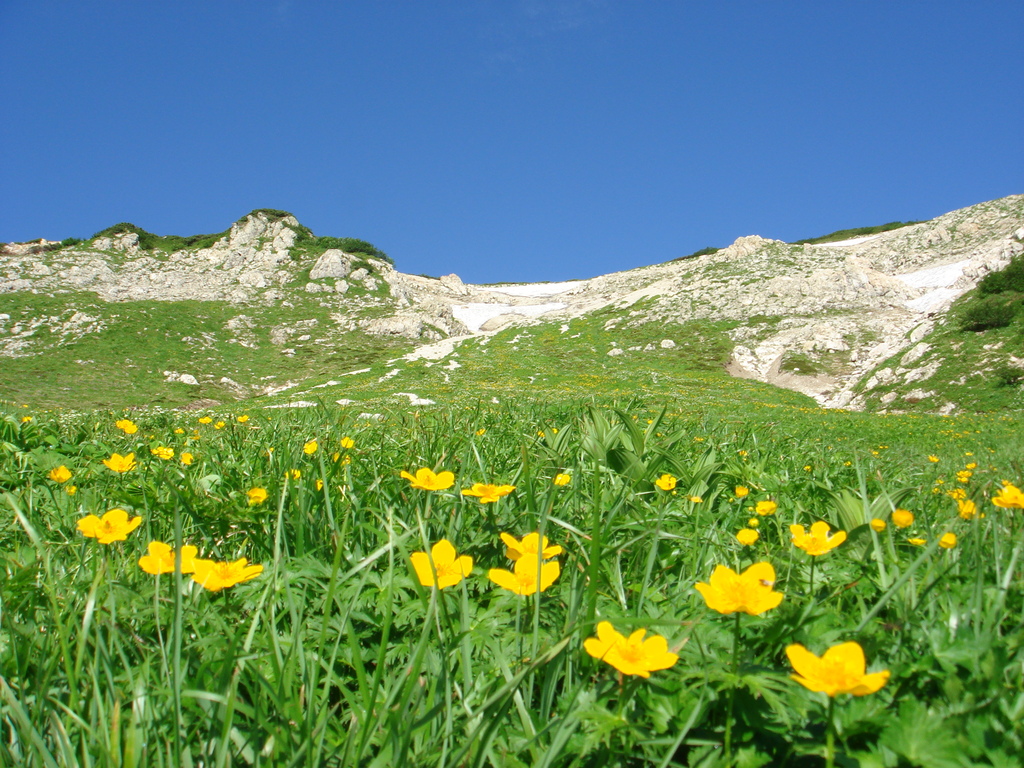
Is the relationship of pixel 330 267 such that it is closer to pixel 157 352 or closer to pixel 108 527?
pixel 157 352

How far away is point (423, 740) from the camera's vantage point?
116 cm

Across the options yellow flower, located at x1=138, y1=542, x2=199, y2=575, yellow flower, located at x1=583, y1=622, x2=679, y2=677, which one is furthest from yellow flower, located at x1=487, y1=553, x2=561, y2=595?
yellow flower, located at x1=138, y1=542, x2=199, y2=575

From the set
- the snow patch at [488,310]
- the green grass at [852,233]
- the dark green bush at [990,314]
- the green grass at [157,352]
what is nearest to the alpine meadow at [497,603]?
the dark green bush at [990,314]

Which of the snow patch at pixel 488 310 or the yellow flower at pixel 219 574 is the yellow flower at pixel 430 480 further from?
the snow patch at pixel 488 310

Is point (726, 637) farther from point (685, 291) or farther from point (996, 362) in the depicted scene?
point (685, 291)

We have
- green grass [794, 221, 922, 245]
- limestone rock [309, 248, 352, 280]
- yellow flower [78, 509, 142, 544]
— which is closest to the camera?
yellow flower [78, 509, 142, 544]

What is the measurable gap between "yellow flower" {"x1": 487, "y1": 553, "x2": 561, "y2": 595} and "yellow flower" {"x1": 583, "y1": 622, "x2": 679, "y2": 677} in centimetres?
20

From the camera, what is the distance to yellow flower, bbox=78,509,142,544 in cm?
149

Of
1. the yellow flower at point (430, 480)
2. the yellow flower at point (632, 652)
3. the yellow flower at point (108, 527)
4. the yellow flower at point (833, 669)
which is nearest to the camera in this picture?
the yellow flower at point (833, 669)

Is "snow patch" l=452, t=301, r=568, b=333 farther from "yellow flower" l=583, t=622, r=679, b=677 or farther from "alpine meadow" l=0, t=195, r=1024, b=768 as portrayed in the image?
"yellow flower" l=583, t=622, r=679, b=677

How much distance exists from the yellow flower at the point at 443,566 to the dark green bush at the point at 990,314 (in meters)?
34.3

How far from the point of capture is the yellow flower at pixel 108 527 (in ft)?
4.89

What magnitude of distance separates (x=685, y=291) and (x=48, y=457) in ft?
209

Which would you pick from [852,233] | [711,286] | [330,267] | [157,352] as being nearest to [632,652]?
[157,352]
